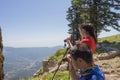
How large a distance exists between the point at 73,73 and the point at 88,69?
1.54 feet

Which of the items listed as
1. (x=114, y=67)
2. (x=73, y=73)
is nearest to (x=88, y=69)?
(x=73, y=73)

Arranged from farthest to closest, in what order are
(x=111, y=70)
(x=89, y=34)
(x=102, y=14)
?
(x=102, y=14)
(x=111, y=70)
(x=89, y=34)

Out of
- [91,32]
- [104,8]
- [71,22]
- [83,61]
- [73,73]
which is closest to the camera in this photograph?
[83,61]

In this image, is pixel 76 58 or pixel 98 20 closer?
pixel 76 58

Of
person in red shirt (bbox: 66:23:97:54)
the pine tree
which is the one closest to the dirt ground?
person in red shirt (bbox: 66:23:97:54)

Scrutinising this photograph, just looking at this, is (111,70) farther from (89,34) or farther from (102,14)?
(102,14)

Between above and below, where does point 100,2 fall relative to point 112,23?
above

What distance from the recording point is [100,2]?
3841 centimetres

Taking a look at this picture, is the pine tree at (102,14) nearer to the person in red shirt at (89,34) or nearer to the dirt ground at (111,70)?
the dirt ground at (111,70)

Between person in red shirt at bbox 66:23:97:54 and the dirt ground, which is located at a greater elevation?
person in red shirt at bbox 66:23:97:54

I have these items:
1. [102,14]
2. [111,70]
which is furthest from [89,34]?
[102,14]

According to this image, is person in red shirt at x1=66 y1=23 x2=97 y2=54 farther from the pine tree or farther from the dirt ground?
the pine tree

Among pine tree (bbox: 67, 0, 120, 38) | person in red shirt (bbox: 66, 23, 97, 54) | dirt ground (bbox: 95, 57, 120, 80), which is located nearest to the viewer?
person in red shirt (bbox: 66, 23, 97, 54)

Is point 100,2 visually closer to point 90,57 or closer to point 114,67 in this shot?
point 114,67
